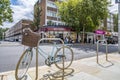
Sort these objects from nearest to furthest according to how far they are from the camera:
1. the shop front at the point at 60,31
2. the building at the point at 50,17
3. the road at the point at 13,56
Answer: the road at the point at 13,56
the shop front at the point at 60,31
the building at the point at 50,17

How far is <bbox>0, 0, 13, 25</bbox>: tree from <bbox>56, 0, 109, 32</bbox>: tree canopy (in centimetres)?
1084

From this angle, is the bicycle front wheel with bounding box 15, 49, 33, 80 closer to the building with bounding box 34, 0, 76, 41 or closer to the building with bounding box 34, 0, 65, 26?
the building with bounding box 34, 0, 76, 41

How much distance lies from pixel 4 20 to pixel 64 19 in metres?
12.0

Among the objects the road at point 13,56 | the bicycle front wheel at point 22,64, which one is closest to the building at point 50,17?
the road at point 13,56

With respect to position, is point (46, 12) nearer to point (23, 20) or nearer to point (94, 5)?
point (94, 5)

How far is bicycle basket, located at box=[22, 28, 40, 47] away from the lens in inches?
152

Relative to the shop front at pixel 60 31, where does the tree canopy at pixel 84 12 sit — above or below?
above

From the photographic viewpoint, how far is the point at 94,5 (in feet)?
92.9

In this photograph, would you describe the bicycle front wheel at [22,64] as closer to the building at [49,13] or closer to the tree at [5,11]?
the tree at [5,11]

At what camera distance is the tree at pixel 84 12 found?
28000mm

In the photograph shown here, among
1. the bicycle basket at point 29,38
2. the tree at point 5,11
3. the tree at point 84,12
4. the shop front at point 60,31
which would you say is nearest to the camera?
the bicycle basket at point 29,38

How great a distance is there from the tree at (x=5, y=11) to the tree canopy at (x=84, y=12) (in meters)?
10.8

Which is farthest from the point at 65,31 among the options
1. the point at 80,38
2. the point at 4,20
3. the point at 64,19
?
the point at 4,20

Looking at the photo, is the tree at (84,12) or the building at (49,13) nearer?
the tree at (84,12)
